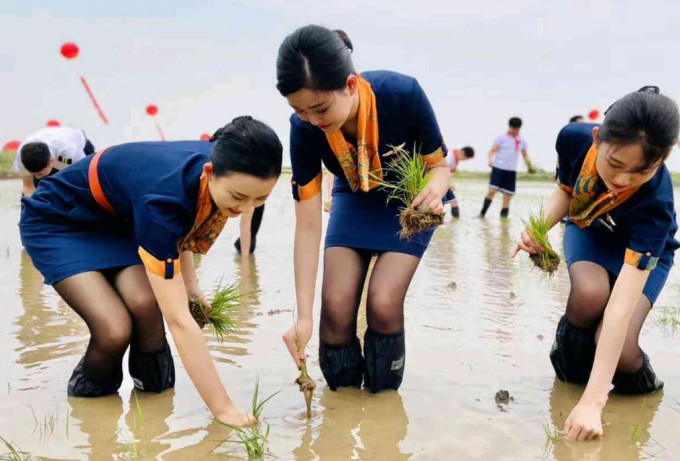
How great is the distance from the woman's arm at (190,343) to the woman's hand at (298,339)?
39 centimetres

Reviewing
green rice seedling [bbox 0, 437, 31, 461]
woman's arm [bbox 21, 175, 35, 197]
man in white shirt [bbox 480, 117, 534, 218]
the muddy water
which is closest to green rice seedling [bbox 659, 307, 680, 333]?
the muddy water

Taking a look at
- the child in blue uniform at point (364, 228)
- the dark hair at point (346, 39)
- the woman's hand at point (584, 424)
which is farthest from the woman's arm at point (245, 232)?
the woman's hand at point (584, 424)

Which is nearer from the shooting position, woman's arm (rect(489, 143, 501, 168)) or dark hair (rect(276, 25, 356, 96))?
dark hair (rect(276, 25, 356, 96))

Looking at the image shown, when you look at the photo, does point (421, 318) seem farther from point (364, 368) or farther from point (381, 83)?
point (381, 83)

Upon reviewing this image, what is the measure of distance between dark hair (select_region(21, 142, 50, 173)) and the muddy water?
50.4 inches

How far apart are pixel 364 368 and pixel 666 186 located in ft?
5.09

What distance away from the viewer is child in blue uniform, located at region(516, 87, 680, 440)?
2975 millimetres

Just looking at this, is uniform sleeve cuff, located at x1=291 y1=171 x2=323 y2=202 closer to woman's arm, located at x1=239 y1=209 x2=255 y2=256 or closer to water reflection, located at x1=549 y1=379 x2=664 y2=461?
water reflection, located at x1=549 y1=379 x2=664 y2=461

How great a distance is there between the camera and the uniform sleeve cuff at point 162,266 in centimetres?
288

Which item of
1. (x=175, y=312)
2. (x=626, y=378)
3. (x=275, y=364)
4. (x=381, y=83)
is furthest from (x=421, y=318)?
(x=175, y=312)

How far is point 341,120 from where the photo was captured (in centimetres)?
321

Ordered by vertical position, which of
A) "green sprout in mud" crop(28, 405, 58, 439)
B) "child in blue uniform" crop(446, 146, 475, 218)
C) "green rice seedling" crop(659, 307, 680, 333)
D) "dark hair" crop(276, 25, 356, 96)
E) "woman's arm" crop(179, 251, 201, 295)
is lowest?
"child in blue uniform" crop(446, 146, 475, 218)

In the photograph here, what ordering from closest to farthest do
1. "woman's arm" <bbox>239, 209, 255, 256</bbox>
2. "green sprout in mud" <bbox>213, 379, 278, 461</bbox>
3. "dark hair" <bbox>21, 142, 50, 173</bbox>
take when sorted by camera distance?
"green sprout in mud" <bbox>213, 379, 278, 461</bbox>, "dark hair" <bbox>21, 142, 50, 173</bbox>, "woman's arm" <bbox>239, 209, 255, 256</bbox>

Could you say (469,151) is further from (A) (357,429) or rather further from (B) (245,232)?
(A) (357,429)
